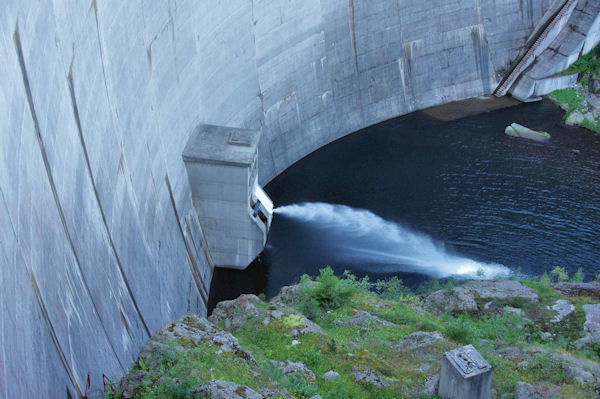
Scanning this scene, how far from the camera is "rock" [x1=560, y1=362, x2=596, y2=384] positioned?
39.0 feet

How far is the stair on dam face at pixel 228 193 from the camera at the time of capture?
18375 mm

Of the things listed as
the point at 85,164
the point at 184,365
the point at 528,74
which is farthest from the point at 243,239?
the point at 528,74

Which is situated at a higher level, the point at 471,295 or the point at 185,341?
the point at 185,341

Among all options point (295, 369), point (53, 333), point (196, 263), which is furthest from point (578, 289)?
point (53, 333)

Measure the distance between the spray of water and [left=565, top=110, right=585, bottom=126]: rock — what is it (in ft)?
39.4

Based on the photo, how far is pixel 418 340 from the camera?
13.6 metres

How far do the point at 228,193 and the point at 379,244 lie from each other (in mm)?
5807

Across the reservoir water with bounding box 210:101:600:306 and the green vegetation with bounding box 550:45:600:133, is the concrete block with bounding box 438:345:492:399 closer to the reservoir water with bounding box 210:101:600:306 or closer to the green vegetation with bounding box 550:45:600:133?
the reservoir water with bounding box 210:101:600:306

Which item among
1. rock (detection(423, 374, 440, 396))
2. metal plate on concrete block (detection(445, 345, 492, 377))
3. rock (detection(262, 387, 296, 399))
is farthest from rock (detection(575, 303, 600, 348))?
rock (detection(262, 387, 296, 399))

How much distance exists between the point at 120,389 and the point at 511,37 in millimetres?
28293

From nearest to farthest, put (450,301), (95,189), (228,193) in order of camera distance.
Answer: (95,189)
(450,301)
(228,193)

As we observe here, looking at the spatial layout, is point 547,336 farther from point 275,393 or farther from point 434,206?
point 434,206

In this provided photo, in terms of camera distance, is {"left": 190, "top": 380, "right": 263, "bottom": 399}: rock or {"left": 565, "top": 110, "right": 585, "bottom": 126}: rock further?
{"left": 565, "top": 110, "right": 585, "bottom": 126}: rock

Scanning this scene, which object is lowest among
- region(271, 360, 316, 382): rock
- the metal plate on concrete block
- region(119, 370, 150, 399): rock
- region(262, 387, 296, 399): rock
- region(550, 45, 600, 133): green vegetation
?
region(271, 360, 316, 382): rock
